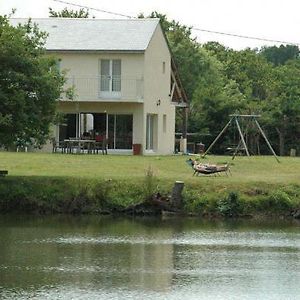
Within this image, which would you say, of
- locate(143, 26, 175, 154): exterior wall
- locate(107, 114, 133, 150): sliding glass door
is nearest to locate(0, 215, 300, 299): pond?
locate(107, 114, 133, 150): sliding glass door

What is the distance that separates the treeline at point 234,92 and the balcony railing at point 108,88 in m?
7.91

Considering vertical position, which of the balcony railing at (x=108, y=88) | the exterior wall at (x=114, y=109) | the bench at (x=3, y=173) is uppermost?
the balcony railing at (x=108, y=88)

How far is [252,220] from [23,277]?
1368 cm

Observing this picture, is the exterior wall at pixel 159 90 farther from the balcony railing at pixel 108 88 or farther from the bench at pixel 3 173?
the bench at pixel 3 173

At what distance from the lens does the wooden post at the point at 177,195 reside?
32844 mm

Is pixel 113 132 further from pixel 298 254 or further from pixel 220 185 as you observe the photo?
pixel 298 254

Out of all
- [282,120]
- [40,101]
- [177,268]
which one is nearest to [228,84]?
[282,120]

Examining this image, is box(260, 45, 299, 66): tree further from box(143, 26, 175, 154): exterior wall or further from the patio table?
the patio table

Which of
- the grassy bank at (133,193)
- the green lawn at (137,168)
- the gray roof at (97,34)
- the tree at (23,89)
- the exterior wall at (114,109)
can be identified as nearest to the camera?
the grassy bank at (133,193)

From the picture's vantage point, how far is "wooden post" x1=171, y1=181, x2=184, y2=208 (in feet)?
108

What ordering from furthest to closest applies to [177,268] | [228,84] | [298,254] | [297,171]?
1. [228,84]
2. [297,171]
3. [298,254]
4. [177,268]

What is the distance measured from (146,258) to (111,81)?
29093 mm

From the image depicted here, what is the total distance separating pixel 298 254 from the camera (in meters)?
24.4

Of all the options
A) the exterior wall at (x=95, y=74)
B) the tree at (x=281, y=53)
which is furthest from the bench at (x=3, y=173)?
the tree at (x=281, y=53)
